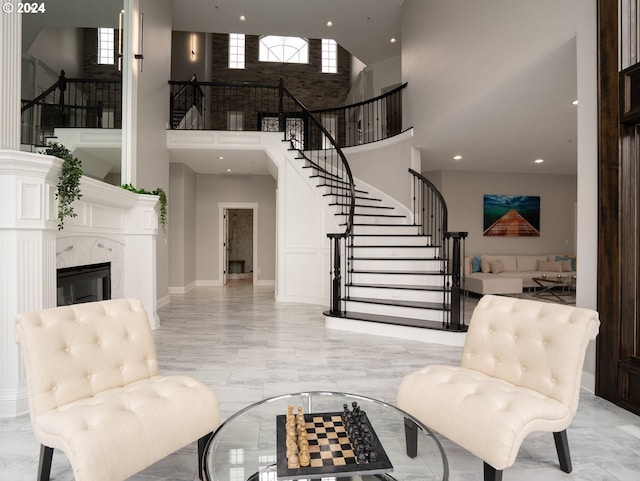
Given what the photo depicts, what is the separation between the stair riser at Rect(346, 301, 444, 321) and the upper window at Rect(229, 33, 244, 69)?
1078 centimetres

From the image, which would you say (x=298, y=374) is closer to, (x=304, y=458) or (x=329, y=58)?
(x=304, y=458)

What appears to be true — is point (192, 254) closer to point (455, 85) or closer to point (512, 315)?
point (455, 85)

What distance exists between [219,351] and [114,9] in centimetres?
418

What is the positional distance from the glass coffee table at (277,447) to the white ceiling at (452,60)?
3.19 meters

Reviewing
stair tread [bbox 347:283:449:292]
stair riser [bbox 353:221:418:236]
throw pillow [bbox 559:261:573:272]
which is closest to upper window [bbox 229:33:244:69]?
stair riser [bbox 353:221:418:236]

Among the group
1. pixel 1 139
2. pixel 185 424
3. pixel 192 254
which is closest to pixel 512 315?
pixel 185 424

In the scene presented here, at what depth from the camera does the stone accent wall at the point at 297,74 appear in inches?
515

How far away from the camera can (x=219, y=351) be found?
4125 millimetres

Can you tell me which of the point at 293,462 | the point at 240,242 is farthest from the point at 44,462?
the point at 240,242

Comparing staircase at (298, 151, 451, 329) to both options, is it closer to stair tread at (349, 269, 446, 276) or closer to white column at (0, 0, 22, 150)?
stair tread at (349, 269, 446, 276)

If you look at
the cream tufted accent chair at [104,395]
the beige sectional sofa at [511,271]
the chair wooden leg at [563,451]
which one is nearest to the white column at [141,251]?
the cream tufted accent chair at [104,395]

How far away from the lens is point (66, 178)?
2840mm

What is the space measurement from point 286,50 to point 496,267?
10.1 meters

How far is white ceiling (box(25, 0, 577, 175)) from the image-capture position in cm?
404
